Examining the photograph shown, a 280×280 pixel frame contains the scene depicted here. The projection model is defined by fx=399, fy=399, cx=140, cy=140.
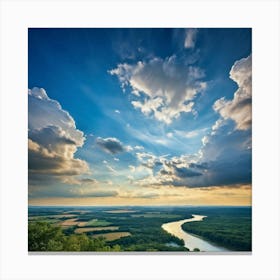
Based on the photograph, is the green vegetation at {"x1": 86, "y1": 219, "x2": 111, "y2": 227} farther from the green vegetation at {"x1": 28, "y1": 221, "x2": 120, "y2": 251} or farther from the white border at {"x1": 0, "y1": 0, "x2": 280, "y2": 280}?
the white border at {"x1": 0, "y1": 0, "x2": 280, "y2": 280}

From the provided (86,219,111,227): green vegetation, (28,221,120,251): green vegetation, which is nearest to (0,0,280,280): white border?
(28,221,120,251): green vegetation

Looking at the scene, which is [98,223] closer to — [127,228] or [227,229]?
[127,228]
